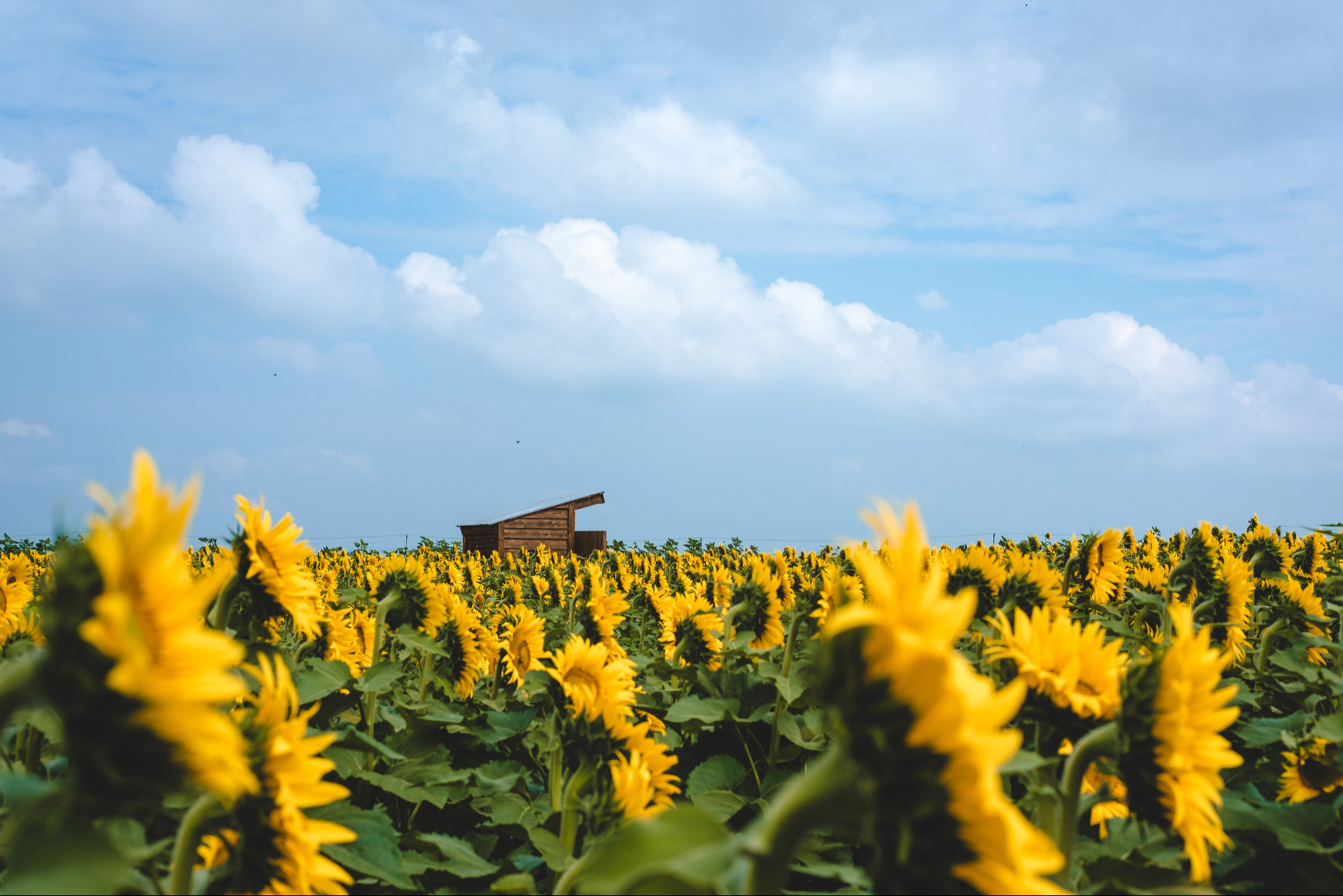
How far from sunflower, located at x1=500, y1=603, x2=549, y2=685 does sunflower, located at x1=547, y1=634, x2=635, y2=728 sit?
1550mm

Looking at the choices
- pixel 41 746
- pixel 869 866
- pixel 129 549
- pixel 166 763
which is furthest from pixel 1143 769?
pixel 41 746

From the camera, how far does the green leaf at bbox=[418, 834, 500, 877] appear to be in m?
2.31

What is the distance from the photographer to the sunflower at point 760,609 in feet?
17.0

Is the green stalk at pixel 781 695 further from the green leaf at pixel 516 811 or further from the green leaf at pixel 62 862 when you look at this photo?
the green leaf at pixel 62 862

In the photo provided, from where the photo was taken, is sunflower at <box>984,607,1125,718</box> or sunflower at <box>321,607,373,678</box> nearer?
sunflower at <box>984,607,1125,718</box>

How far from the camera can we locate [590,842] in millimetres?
2275

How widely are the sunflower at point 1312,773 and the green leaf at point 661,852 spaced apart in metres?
3.41

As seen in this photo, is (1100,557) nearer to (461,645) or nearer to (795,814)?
(461,645)

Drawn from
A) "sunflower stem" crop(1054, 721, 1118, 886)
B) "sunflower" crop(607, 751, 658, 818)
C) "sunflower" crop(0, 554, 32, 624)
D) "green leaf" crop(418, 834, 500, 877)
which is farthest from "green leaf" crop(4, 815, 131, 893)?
"sunflower" crop(0, 554, 32, 624)

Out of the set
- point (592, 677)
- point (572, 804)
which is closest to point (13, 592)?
point (592, 677)

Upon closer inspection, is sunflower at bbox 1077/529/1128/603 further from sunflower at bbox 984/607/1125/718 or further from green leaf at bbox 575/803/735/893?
green leaf at bbox 575/803/735/893

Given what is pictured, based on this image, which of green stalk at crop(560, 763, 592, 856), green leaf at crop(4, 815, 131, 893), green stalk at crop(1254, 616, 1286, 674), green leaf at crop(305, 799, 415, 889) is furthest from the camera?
green stalk at crop(1254, 616, 1286, 674)

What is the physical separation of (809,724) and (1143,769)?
239 centimetres

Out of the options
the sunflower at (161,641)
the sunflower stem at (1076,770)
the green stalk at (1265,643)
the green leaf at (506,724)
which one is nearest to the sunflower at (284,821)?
the sunflower at (161,641)
